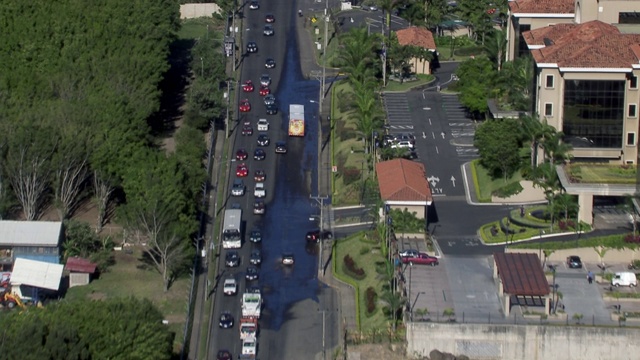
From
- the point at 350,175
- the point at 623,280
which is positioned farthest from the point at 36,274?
the point at 623,280

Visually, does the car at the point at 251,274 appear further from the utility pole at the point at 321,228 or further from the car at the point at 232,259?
the utility pole at the point at 321,228

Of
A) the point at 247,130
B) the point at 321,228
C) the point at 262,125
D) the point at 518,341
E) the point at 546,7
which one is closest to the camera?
the point at 518,341

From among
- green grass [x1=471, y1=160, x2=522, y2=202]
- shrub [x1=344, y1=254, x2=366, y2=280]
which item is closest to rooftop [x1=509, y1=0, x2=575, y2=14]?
green grass [x1=471, y1=160, x2=522, y2=202]

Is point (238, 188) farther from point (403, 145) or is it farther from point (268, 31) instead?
point (268, 31)

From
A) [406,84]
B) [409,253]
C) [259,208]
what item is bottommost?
[409,253]

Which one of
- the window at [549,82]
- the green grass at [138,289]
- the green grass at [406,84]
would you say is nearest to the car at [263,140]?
the green grass at [406,84]

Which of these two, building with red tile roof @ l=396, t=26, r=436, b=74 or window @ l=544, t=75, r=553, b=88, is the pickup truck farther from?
building with red tile roof @ l=396, t=26, r=436, b=74

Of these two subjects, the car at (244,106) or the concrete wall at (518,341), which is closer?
the concrete wall at (518,341)

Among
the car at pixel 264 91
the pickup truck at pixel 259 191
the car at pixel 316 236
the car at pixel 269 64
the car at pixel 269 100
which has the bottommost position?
the car at pixel 316 236
